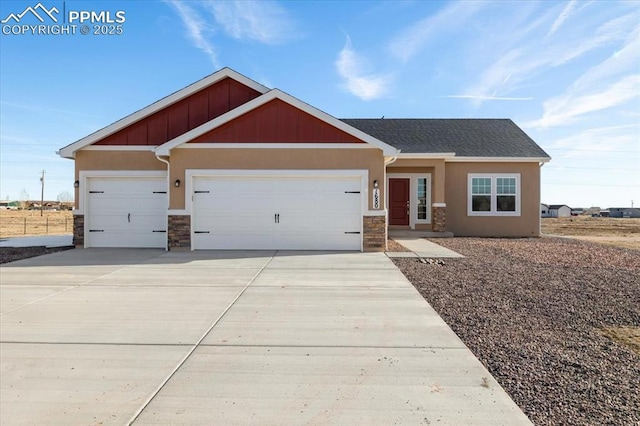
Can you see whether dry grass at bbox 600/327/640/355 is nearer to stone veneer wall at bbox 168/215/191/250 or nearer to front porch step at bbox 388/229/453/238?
stone veneer wall at bbox 168/215/191/250

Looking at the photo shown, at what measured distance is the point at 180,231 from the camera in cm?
1096

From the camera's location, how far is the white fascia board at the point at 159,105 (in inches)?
462

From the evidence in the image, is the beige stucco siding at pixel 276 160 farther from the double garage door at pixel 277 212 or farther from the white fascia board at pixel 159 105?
the white fascia board at pixel 159 105

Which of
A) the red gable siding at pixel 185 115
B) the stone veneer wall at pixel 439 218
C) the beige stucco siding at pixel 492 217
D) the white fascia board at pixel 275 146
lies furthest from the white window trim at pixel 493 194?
the red gable siding at pixel 185 115

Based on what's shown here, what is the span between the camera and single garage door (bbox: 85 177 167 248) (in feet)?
39.2

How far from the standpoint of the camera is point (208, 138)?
428 inches

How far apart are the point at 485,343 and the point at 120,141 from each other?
11.9 metres

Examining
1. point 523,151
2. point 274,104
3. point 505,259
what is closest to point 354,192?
point 274,104

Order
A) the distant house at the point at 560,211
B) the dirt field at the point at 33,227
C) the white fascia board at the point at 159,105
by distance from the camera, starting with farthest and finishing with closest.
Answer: the distant house at the point at 560,211, the dirt field at the point at 33,227, the white fascia board at the point at 159,105

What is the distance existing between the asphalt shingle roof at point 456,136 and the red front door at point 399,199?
4.91ft

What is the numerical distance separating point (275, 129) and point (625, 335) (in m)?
8.92

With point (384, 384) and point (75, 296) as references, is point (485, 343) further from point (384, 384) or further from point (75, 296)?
point (75, 296)

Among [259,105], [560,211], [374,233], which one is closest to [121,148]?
[259,105]

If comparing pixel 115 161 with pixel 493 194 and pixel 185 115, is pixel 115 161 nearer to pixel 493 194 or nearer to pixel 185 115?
pixel 185 115
